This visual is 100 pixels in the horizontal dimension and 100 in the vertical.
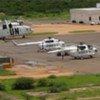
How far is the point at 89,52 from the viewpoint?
46.4m

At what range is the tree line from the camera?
129 metres

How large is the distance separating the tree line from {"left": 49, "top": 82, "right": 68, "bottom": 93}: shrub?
95.2m

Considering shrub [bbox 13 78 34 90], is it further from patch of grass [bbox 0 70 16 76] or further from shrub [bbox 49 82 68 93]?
patch of grass [bbox 0 70 16 76]

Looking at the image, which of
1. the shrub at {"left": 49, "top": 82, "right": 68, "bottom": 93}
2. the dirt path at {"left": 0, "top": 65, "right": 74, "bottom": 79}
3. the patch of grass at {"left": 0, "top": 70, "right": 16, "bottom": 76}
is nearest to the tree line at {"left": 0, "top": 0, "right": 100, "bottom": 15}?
the dirt path at {"left": 0, "top": 65, "right": 74, "bottom": 79}

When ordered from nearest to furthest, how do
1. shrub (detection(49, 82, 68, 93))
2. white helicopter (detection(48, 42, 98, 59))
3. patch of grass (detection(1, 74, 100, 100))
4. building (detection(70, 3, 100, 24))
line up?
patch of grass (detection(1, 74, 100, 100)) < shrub (detection(49, 82, 68, 93)) < white helicopter (detection(48, 42, 98, 59)) < building (detection(70, 3, 100, 24))

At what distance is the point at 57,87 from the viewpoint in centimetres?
2834

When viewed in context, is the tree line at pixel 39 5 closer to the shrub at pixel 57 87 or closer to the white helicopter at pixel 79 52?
the white helicopter at pixel 79 52

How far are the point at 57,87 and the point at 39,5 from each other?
347 ft

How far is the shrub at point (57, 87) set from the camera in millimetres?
27636

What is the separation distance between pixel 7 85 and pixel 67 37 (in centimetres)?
3836

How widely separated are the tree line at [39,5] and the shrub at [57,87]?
9523cm

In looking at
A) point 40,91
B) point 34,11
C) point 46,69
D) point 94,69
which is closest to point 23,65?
point 46,69

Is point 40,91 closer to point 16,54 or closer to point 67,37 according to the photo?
point 16,54

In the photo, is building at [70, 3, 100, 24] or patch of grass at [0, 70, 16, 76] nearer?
patch of grass at [0, 70, 16, 76]
